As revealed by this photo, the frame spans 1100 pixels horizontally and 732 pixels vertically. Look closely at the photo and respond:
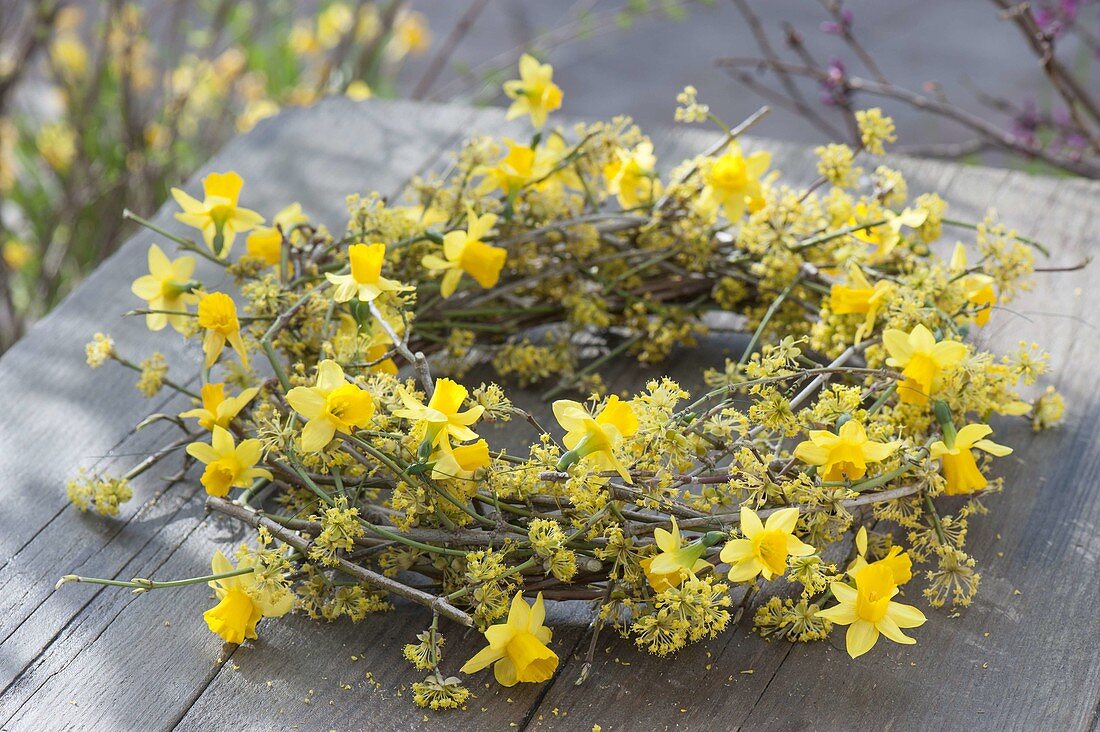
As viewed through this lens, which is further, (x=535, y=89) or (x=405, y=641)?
(x=535, y=89)

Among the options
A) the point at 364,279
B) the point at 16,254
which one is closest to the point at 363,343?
the point at 364,279

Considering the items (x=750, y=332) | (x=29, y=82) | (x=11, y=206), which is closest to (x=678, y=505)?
(x=750, y=332)

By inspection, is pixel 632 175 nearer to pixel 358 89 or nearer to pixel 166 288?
pixel 166 288

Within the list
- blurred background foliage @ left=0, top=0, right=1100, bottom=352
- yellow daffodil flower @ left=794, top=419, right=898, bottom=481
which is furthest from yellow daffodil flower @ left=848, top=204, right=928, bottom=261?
blurred background foliage @ left=0, top=0, right=1100, bottom=352

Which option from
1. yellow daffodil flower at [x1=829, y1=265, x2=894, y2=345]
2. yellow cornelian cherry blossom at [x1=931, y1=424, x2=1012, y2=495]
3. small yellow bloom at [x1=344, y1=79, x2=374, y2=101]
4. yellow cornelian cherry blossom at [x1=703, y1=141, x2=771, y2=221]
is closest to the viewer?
yellow cornelian cherry blossom at [x1=931, y1=424, x2=1012, y2=495]

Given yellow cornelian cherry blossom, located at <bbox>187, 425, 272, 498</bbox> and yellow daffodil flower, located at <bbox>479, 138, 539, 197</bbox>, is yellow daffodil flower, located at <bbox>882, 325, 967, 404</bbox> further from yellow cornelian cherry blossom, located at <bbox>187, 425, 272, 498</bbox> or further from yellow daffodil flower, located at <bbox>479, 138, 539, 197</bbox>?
yellow cornelian cherry blossom, located at <bbox>187, 425, 272, 498</bbox>

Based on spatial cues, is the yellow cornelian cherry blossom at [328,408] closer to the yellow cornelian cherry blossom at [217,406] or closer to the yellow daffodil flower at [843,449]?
the yellow cornelian cherry blossom at [217,406]

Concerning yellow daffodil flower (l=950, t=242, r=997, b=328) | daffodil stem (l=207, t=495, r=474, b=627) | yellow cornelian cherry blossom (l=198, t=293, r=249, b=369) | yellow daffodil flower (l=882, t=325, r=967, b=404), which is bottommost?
yellow daffodil flower (l=950, t=242, r=997, b=328)
